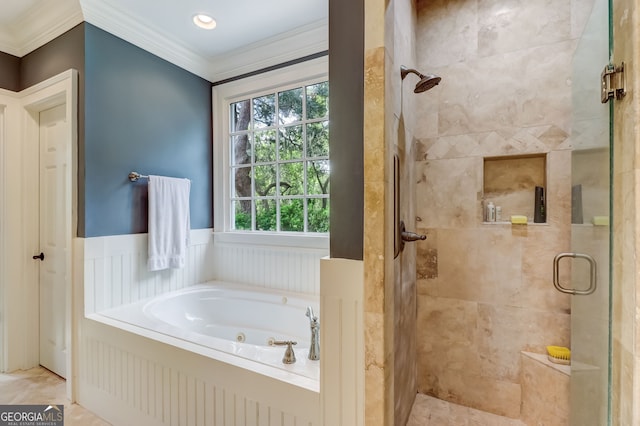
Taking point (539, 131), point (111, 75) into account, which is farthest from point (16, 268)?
point (539, 131)

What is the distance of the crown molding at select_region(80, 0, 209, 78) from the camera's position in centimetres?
184

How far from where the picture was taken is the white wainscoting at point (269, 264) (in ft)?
7.45

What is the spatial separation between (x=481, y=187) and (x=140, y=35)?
98.8 inches

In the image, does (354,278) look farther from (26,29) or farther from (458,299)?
(26,29)

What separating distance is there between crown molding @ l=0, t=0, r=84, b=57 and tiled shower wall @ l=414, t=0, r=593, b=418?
2197 millimetres

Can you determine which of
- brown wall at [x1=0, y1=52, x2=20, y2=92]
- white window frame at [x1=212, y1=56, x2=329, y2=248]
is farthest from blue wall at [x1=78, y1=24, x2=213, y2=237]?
brown wall at [x1=0, y1=52, x2=20, y2=92]

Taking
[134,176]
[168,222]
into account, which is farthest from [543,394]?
[134,176]

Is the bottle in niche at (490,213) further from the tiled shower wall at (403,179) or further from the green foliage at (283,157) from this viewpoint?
the green foliage at (283,157)

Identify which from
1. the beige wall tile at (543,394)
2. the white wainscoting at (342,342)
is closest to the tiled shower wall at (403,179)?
the white wainscoting at (342,342)

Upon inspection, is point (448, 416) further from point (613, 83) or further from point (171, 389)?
point (613, 83)

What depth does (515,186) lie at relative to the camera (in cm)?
170

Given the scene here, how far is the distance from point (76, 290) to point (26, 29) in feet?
6.14

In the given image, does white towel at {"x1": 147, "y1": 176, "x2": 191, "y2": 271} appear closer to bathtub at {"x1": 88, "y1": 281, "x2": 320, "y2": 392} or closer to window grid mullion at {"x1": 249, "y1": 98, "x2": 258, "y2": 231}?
bathtub at {"x1": 88, "y1": 281, "x2": 320, "y2": 392}

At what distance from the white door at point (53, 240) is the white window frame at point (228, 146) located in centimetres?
109
